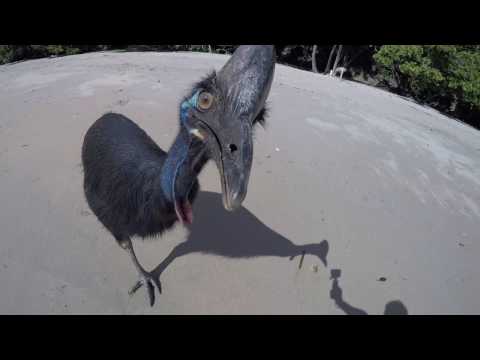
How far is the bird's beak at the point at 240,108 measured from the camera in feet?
4.67

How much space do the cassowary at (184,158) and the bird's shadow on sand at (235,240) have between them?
2.25 ft

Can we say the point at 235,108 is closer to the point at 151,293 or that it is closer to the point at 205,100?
the point at 205,100

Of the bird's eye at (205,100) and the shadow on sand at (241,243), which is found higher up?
the bird's eye at (205,100)

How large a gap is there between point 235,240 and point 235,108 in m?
2.70

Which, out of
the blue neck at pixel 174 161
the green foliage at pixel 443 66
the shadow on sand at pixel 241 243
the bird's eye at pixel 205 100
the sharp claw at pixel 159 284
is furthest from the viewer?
the green foliage at pixel 443 66

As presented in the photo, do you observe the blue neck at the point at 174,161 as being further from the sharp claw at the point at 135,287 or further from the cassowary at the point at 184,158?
the sharp claw at the point at 135,287

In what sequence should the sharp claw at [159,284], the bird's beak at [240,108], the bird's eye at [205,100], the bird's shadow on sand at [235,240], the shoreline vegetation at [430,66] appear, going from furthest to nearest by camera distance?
the shoreline vegetation at [430,66] → the bird's shadow on sand at [235,240] → the sharp claw at [159,284] → the bird's eye at [205,100] → the bird's beak at [240,108]

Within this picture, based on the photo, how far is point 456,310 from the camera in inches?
141

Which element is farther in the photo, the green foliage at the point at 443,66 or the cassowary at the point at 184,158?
the green foliage at the point at 443,66

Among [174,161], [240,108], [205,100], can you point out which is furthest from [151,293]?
[240,108]

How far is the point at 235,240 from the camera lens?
3.94 m

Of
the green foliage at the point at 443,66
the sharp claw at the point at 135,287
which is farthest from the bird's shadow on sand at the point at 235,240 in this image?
the green foliage at the point at 443,66

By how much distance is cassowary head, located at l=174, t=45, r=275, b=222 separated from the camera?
4.70ft
